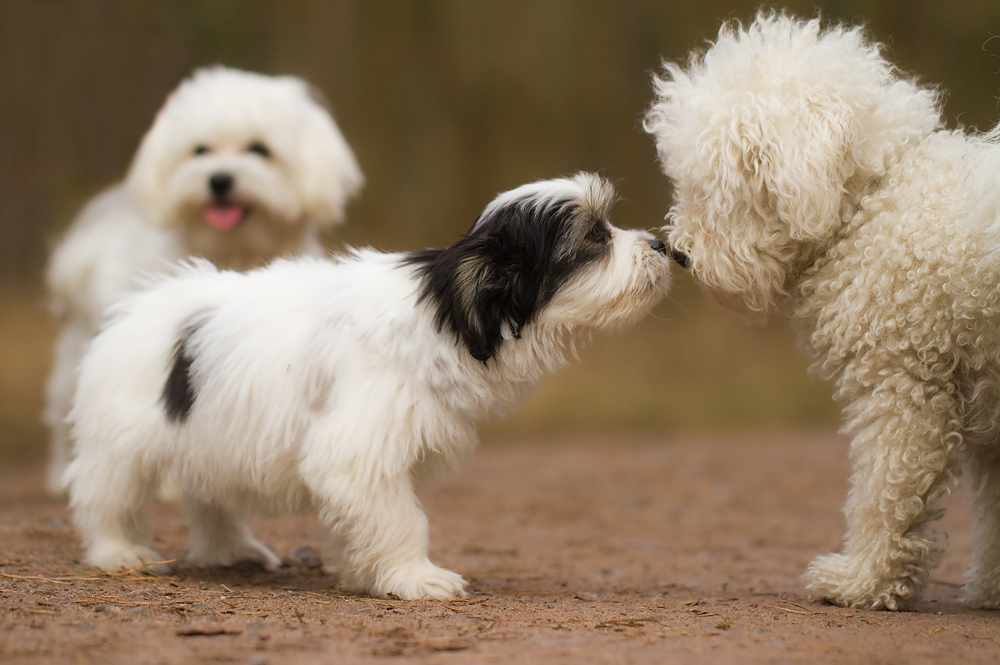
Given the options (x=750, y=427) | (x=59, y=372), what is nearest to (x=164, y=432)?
(x=59, y=372)

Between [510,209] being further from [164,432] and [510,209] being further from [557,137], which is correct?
[557,137]

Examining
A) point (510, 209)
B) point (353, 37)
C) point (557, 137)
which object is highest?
point (353, 37)

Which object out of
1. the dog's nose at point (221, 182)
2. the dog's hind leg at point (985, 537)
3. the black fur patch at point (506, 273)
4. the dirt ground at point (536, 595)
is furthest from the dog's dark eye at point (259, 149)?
the dog's hind leg at point (985, 537)

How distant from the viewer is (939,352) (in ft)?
13.5

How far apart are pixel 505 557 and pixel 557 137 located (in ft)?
26.7

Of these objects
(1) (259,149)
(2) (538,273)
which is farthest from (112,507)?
(1) (259,149)

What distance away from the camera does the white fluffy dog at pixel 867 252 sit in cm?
412

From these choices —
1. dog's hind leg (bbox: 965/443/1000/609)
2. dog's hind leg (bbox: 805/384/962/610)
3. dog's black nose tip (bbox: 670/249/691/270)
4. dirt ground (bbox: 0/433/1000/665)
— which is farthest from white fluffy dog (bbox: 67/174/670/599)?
dog's hind leg (bbox: 965/443/1000/609)

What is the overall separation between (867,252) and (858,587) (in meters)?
1.33

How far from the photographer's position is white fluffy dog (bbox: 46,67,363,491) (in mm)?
6789

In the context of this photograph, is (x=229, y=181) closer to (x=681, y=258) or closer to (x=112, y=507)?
(x=112, y=507)

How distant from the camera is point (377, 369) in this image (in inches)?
167

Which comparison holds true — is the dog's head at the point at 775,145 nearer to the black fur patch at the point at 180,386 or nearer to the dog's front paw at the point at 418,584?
the dog's front paw at the point at 418,584

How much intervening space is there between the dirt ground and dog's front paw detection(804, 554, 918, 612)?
91 millimetres
